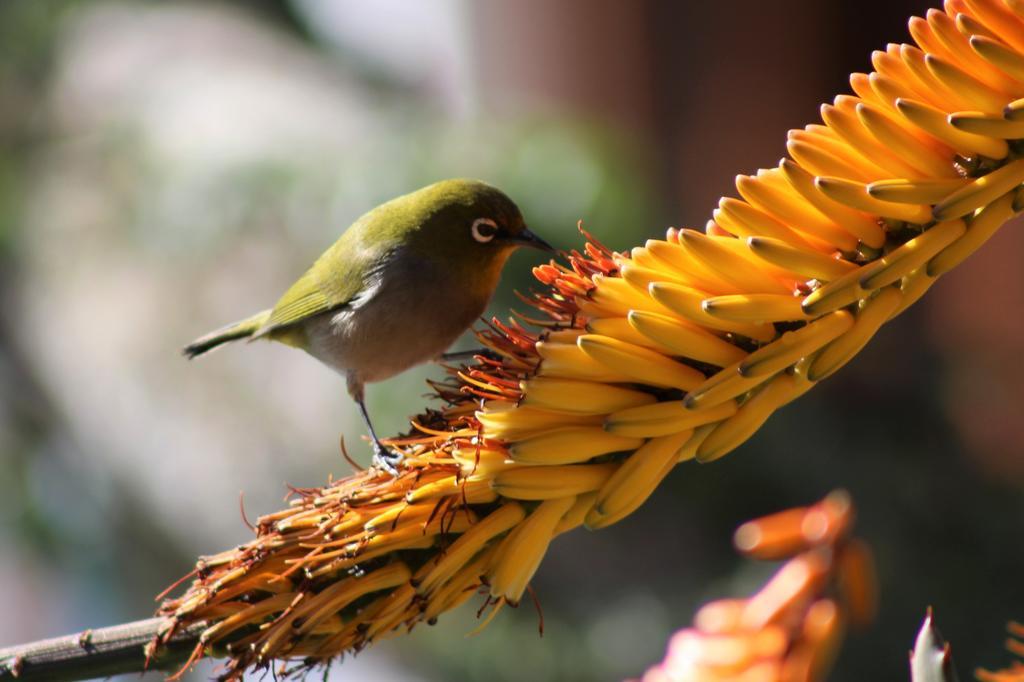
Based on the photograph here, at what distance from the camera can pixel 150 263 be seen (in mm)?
8797

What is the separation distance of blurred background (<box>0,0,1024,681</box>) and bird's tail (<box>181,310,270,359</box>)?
2.28m

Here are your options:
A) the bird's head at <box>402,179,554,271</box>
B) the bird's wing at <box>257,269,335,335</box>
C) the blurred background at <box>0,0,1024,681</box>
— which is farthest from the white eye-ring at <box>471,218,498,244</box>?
the blurred background at <box>0,0,1024,681</box>

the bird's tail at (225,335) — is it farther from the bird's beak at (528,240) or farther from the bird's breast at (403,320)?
the bird's beak at (528,240)

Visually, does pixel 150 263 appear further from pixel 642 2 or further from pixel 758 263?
pixel 758 263

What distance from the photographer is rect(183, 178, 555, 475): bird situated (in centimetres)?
402

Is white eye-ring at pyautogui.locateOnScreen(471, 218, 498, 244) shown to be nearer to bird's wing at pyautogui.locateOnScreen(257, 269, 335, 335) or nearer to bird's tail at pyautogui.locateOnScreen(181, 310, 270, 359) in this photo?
bird's wing at pyautogui.locateOnScreen(257, 269, 335, 335)

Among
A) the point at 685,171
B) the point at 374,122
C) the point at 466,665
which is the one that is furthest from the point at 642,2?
the point at 466,665

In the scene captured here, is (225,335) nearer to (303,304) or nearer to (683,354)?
(303,304)

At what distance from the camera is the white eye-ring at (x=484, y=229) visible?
13.1 feet

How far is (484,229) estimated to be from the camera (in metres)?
4.00

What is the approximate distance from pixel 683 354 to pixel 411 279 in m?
2.62

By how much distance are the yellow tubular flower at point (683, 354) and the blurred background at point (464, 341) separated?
17.9ft

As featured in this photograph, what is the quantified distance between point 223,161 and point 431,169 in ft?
4.85

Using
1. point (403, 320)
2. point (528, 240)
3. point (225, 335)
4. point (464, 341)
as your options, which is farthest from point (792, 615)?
point (464, 341)
